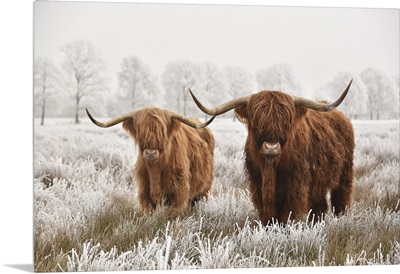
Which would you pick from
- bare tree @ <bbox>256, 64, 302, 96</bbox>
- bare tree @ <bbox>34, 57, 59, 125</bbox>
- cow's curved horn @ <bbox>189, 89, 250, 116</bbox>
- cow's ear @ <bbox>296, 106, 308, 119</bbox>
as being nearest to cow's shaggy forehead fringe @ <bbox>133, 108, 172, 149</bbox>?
cow's curved horn @ <bbox>189, 89, 250, 116</bbox>

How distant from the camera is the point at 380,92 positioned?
20.9 feet

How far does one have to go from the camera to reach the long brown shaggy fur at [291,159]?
18.1ft

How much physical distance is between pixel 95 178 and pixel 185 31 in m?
1.63

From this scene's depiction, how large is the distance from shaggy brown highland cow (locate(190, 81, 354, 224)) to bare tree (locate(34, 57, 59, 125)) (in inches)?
52.8

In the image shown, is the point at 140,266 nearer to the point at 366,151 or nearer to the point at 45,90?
the point at 45,90

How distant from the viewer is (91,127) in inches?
232

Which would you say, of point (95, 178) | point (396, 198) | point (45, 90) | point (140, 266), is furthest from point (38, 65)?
point (396, 198)

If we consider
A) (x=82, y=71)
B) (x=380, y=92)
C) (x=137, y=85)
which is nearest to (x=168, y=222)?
(x=137, y=85)

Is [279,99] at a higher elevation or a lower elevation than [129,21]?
lower

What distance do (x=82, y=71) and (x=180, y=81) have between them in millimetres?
910

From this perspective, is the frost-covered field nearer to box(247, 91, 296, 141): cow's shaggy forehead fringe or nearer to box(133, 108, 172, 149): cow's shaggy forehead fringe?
box(133, 108, 172, 149): cow's shaggy forehead fringe

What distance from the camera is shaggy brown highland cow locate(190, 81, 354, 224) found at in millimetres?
5484

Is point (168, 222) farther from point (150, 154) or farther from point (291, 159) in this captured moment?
point (291, 159)

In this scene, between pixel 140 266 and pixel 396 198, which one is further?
pixel 396 198
